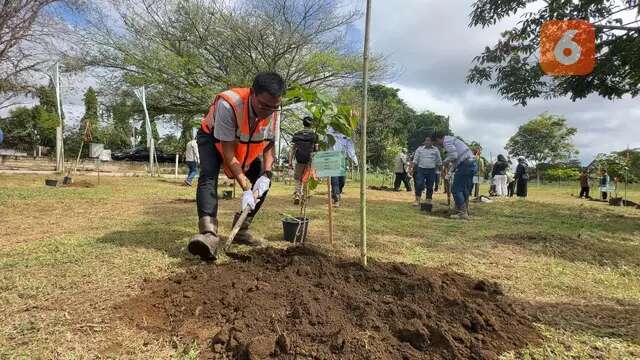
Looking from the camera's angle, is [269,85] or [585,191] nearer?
[269,85]

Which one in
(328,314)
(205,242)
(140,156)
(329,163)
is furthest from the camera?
(140,156)

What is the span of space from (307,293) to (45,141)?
35741 mm

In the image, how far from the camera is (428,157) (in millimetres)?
7812

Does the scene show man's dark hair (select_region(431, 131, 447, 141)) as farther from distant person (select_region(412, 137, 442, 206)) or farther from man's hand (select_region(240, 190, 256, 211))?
man's hand (select_region(240, 190, 256, 211))

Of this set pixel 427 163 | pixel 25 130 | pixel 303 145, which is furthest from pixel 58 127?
pixel 25 130

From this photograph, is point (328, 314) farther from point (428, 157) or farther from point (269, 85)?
point (428, 157)

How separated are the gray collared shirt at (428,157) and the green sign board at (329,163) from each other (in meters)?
4.55

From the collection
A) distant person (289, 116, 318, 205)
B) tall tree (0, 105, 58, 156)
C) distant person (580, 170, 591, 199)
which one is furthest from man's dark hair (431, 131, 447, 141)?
tall tree (0, 105, 58, 156)

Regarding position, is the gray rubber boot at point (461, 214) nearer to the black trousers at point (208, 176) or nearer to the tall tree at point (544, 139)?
the black trousers at point (208, 176)

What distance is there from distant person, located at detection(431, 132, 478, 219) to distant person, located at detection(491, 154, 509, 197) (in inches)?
280

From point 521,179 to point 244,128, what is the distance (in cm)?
1280

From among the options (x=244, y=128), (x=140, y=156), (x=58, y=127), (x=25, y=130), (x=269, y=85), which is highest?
(x=25, y=130)

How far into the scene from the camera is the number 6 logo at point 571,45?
7168 millimetres

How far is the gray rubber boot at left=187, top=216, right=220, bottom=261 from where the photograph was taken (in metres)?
2.87
